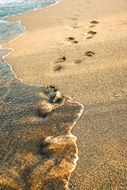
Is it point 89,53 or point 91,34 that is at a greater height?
point 89,53

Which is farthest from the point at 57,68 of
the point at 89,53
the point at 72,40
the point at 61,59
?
the point at 72,40

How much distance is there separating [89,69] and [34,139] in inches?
68.3

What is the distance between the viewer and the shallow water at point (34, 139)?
2945 mm

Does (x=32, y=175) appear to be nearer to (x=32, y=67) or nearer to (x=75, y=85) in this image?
(x=75, y=85)

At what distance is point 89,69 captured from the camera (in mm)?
4887

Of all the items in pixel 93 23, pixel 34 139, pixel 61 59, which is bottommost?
pixel 93 23

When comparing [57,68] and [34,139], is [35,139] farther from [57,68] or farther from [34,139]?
[57,68]

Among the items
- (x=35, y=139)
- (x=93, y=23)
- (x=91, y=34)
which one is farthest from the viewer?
(x=93, y=23)

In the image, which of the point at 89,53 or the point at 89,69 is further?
the point at 89,53

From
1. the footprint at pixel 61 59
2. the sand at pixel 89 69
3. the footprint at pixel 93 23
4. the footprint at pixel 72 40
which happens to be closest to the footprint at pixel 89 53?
the sand at pixel 89 69

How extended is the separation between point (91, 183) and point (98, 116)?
1057 mm

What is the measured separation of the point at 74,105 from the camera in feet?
13.3

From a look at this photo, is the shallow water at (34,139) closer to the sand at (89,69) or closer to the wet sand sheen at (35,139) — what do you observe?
the wet sand sheen at (35,139)

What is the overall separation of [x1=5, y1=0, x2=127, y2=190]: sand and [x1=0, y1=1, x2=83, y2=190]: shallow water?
13 cm
